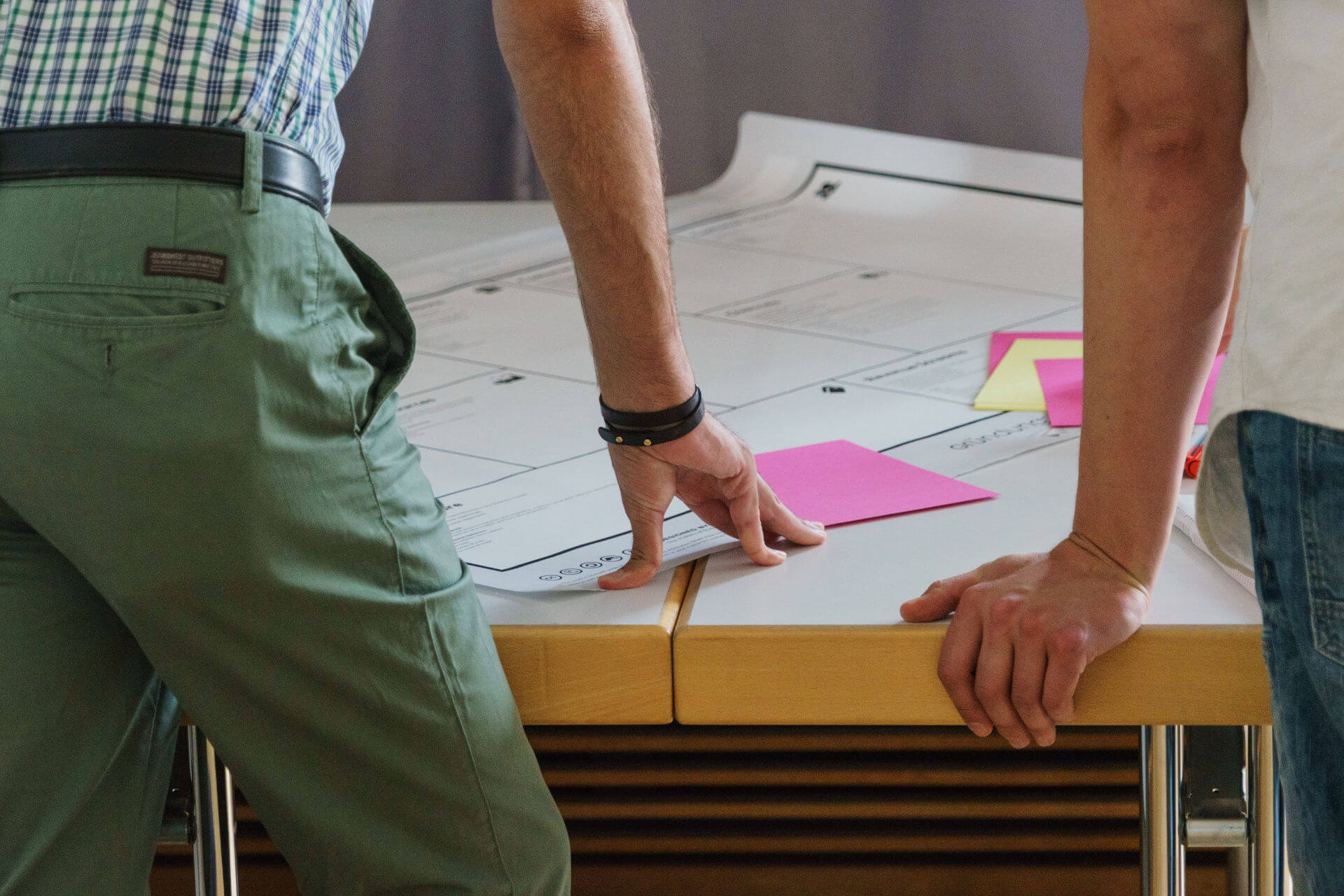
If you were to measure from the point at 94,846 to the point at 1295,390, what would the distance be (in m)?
0.60

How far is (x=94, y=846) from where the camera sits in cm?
70

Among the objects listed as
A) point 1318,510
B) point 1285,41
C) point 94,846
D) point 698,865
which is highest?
point 1285,41

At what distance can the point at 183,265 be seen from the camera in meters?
0.64

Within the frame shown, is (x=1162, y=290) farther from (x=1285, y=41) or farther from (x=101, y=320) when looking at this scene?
(x=101, y=320)

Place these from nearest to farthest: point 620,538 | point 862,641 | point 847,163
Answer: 1. point 862,641
2. point 620,538
3. point 847,163

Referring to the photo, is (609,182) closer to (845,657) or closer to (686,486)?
(686,486)

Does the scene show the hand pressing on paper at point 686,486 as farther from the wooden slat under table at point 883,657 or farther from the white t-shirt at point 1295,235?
the white t-shirt at point 1295,235

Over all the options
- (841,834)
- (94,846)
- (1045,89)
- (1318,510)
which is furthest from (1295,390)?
(1045,89)

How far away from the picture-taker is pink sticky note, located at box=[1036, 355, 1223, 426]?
1.10 m

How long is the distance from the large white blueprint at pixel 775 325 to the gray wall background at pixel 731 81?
0.28 m

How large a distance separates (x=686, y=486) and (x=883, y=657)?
18 centimetres

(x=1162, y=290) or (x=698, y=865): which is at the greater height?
(x=1162, y=290)

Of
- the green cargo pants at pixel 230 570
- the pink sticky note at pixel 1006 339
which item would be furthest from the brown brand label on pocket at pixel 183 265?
the pink sticky note at pixel 1006 339

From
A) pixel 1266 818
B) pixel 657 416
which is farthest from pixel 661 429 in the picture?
pixel 1266 818
